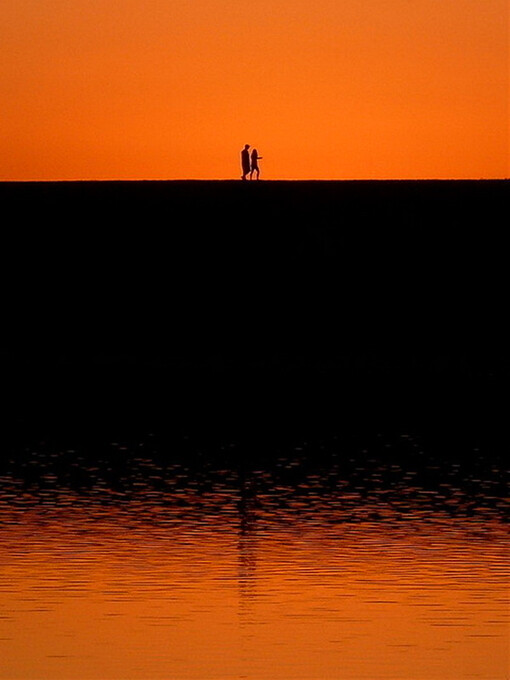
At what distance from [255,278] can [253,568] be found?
1535 inches

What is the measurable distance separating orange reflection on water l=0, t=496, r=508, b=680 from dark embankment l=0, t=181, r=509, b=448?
91.0 ft

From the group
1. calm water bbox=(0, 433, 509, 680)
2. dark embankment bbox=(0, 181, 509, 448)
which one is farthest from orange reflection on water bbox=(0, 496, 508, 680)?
dark embankment bbox=(0, 181, 509, 448)

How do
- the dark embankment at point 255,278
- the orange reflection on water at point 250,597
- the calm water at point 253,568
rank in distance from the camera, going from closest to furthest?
the orange reflection on water at point 250,597
the calm water at point 253,568
the dark embankment at point 255,278

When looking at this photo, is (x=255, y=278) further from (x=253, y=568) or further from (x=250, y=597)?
(x=250, y=597)

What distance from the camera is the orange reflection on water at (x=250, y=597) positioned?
15.9 m

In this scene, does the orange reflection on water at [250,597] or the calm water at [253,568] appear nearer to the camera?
the orange reflection on water at [250,597]

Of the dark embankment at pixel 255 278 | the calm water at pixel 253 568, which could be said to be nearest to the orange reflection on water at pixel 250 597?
the calm water at pixel 253 568

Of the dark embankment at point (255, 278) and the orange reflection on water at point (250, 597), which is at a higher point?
the dark embankment at point (255, 278)

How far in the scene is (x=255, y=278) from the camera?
5909 cm

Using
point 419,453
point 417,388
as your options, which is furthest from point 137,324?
point 419,453

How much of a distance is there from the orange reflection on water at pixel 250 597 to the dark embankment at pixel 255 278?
27738 mm

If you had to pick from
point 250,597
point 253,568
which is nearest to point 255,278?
point 253,568

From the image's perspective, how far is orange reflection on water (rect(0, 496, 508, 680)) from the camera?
52.1 ft

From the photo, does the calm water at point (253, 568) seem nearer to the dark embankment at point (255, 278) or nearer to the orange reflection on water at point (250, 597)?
the orange reflection on water at point (250, 597)
